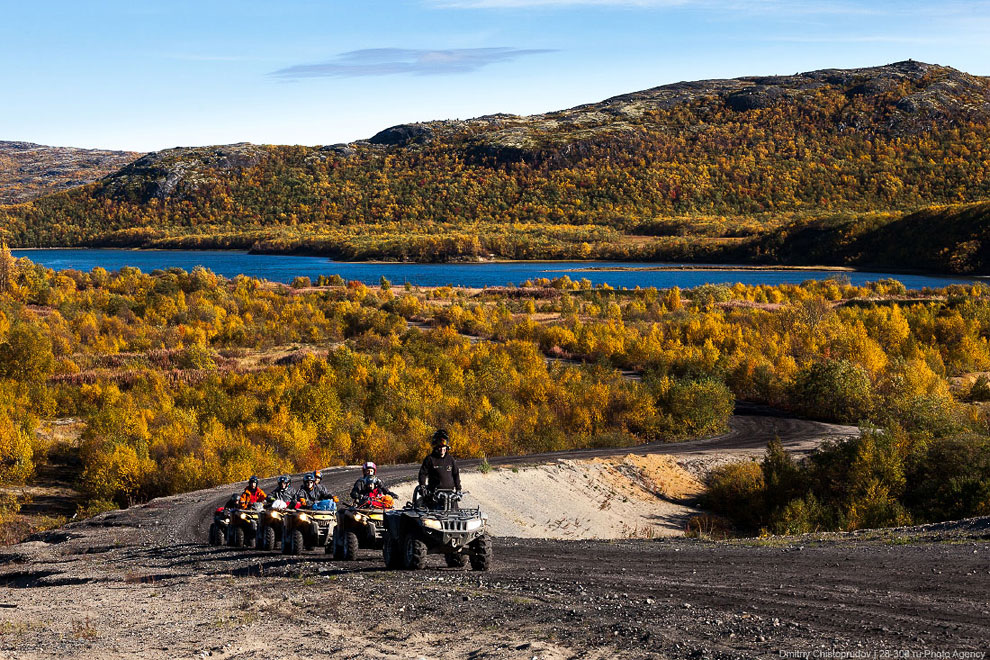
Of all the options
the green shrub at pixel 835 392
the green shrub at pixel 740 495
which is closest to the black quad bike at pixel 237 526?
the green shrub at pixel 740 495

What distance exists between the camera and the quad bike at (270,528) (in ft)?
59.0

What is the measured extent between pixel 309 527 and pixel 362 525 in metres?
1.60

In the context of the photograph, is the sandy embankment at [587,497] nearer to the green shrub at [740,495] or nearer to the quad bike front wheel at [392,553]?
the green shrub at [740,495]

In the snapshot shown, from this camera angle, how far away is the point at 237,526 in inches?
747

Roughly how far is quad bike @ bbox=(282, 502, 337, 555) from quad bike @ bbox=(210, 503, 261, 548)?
1746mm

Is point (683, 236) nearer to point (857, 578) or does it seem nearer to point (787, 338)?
point (787, 338)

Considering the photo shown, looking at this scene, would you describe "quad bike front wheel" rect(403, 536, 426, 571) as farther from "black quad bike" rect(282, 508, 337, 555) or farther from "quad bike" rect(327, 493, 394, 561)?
"black quad bike" rect(282, 508, 337, 555)

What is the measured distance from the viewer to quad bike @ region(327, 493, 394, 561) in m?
15.9

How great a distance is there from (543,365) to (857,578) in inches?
1383

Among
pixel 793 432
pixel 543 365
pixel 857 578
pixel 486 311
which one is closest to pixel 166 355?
pixel 543 365

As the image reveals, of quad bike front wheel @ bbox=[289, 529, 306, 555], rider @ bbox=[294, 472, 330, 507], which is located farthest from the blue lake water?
quad bike front wheel @ bbox=[289, 529, 306, 555]

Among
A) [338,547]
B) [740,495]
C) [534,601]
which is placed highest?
[534,601]

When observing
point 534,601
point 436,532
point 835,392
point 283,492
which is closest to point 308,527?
point 283,492

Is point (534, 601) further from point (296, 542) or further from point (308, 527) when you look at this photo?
point (296, 542)
